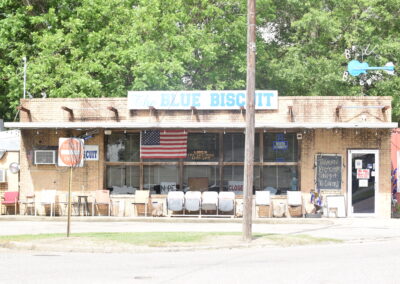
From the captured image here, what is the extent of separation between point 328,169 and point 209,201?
4419 mm

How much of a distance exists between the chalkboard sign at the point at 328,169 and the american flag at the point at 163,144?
4896mm

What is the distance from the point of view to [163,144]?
91.7 ft

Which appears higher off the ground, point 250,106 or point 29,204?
point 250,106

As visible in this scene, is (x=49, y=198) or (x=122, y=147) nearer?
(x=49, y=198)

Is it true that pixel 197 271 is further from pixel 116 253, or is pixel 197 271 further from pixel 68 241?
pixel 68 241

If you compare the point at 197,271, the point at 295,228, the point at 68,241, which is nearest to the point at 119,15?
the point at 295,228

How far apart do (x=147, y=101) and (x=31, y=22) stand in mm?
15640

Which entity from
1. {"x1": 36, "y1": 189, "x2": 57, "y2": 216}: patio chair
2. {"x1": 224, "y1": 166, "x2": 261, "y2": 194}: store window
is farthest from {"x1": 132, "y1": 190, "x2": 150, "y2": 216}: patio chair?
{"x1": 36, "y1": 189, "x2": 57, "y2": 216}: patio chair

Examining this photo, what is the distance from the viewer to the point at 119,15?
41.5 metres

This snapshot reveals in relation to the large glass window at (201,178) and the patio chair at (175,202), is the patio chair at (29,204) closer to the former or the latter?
the patio chair at (175,202)

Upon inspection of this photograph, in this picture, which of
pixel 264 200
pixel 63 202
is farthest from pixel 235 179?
pixel 63 202

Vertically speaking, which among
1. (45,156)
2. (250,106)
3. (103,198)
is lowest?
(103,198)

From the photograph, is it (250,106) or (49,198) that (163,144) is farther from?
(250,106)

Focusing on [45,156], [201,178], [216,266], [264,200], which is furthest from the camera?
[45,156]
